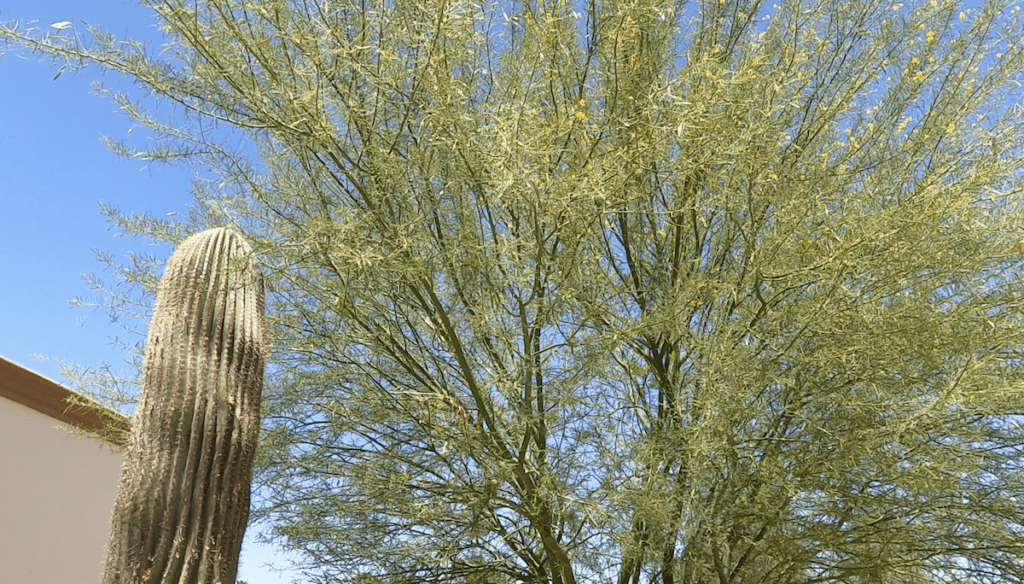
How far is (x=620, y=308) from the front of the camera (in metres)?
4.74

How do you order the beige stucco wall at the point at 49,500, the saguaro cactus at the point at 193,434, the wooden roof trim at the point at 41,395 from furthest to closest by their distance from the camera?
the wooden roof trim at the point at 41,395, the beige stucco wall at the point at 49,500, the saguaro cactus at the point at 193,434

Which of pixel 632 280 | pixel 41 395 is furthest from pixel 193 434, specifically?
pixel 41 395

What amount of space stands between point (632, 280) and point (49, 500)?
4223mm

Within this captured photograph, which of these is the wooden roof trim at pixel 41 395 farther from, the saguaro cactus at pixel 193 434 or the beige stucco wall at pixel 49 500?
the saguaro cactus at pixel 193 434

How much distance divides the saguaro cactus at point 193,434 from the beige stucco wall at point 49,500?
2950 mm

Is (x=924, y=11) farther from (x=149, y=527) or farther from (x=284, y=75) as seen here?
(x=149, y=527)

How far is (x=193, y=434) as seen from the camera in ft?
11.0

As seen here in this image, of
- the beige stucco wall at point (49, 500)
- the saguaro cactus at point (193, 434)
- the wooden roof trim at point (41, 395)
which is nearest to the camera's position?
the saguaro cactus at point (193, 434)

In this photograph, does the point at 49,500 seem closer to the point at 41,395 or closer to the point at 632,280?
the point at 41,395

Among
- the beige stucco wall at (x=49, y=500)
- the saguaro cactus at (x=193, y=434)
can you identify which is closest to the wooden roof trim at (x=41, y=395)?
the beige stucco wall at (x=49, y=500)

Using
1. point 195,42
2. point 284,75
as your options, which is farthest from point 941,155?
point 195,42

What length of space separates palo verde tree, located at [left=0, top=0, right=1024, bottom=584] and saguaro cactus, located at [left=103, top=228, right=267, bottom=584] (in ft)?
1.21

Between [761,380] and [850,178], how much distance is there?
117 centimetres

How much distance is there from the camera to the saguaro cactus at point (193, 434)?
3244mm
